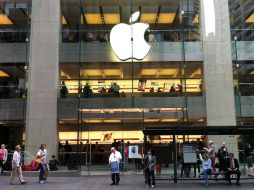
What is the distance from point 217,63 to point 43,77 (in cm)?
1178

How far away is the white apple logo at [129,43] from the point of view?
28156 mm

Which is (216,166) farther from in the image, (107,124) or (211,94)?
(107,124)

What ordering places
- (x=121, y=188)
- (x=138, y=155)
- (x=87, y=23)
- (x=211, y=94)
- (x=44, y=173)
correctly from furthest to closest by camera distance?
(x=87, y=23) < (x=211, y=94) < (x=138, y=155) < (x=44, y=173) < (x=121, y=188)

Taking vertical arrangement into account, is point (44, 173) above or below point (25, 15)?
below

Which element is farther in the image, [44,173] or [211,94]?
[211,94]

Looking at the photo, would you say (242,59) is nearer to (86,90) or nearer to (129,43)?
(129,43)

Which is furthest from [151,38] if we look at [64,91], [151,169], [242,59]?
[151,169]

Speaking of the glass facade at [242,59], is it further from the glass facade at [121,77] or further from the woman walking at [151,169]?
the woman walking at [151,169]

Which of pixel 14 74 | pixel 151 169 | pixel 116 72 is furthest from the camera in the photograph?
pixel 116 72

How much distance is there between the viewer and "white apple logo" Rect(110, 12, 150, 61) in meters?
28.2

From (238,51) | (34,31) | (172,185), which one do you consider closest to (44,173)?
(172,185)

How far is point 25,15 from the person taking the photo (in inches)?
1157

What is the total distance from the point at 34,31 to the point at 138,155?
11.5 metres

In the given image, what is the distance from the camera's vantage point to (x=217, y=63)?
2822 cm
